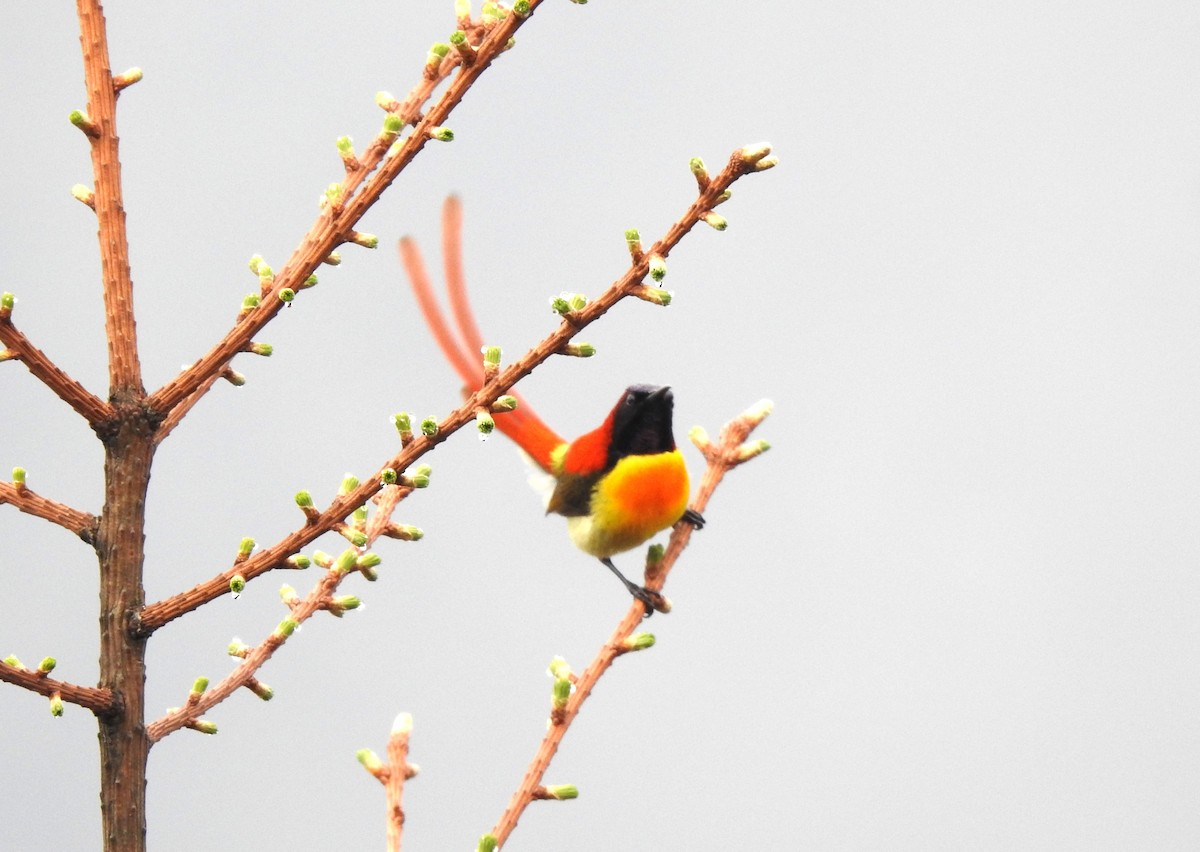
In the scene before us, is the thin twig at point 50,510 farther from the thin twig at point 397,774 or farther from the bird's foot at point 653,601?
the bird's foot at point 653,601

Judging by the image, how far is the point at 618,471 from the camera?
5.95ft

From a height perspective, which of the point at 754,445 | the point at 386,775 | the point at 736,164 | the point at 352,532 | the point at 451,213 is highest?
the point at 451,213

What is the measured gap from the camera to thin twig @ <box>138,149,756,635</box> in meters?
0.96

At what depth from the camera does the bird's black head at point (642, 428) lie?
1791mm

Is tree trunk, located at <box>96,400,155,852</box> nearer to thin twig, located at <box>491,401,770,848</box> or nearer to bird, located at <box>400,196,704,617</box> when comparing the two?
thin twig, located at <box>491,401,770,848</box>

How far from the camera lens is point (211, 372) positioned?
1.13 m

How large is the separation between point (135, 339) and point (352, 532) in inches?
11.8

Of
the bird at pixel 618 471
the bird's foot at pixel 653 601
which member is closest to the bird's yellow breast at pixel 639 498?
the bird at pixel 618 471

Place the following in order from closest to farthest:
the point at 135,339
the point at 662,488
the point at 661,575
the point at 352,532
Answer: the point at 352,532
the point at 135,339
the point at 661,575
the point at 662,488

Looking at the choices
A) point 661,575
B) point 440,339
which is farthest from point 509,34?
point 661,575

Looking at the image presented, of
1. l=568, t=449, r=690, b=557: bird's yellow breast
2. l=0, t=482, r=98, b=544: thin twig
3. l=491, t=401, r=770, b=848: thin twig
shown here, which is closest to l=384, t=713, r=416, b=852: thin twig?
l=491, t=401, r=770, b=848: thin twig

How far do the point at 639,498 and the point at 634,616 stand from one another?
457 millimetres

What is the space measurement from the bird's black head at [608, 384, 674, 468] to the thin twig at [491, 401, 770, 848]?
Answer: 123 millimetres

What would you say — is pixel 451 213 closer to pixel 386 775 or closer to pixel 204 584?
pixel 204 584
